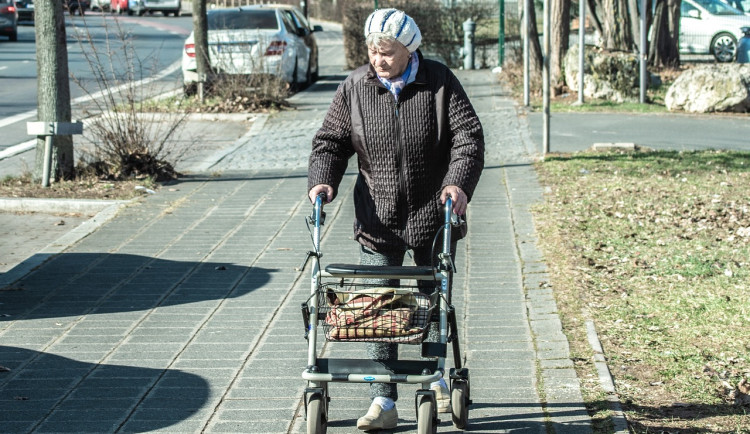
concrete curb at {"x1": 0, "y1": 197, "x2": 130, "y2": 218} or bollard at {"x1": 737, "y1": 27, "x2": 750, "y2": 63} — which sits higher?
bollard at {"x1": 737, "y1": 27, "x2": 750, "y2": 63}

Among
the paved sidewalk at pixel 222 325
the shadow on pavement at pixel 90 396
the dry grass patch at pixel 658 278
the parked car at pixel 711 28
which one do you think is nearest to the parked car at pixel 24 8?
the parked car at pixel 711 28

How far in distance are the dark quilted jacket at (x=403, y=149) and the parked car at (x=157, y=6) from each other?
50.1m

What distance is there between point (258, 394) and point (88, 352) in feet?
3.82

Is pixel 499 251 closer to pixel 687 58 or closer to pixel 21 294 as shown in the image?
pixel 21 294

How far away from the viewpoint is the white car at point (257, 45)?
17.3 metres

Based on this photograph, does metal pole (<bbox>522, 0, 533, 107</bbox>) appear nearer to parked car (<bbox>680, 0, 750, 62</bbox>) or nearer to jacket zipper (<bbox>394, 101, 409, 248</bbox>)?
jacket zipper (<bbox>394, 101, 409, 248</bbox>)

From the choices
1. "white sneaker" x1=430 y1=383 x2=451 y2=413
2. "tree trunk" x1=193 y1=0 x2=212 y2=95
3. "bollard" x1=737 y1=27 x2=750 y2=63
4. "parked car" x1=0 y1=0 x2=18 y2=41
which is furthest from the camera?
"parked car" x1=0 y1=0 x2=18 y2=41

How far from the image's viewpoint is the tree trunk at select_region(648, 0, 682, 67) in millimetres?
24047

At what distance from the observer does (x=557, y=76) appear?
19094 mm

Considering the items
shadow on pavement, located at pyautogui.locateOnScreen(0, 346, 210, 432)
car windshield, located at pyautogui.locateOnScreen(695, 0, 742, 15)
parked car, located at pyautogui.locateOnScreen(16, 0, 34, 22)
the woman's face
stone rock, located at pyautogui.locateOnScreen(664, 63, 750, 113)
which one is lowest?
shadow on pavement, located at pyautogui.locateOnScreen(0, 346, 210, 432)

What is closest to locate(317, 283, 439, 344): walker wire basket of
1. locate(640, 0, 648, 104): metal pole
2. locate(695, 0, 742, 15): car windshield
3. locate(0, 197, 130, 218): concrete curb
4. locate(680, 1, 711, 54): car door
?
locate(0, 197, 130, 218): concrete curb

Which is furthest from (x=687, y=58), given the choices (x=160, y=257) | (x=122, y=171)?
(x=160, y=257)

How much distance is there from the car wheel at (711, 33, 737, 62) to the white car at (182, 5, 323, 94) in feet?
39.7

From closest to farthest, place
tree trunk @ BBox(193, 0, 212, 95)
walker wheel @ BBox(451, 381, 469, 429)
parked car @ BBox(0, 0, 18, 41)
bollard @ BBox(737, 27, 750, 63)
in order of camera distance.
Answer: walker wheel @ BBox(451, 381, 469, 429), tree trunk @ BBox(193, 0, 212, 95), bollard @ BBox(737, 27, 750, 63), parked car @ BBox(0, 0, 18, 41)
